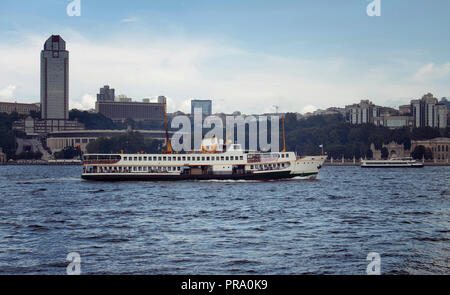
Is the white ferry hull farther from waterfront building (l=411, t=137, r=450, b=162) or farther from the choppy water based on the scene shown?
waterfront building (l=411, t=137, r=450, b=162)

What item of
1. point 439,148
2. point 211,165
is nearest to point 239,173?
point 211,165

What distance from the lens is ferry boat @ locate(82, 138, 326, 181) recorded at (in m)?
71.2

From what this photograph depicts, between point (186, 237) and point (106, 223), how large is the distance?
809 cm

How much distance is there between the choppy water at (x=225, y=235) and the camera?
63.1 feet

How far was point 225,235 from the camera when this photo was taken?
26.1 meters

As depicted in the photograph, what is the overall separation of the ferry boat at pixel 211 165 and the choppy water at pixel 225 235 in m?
23.6

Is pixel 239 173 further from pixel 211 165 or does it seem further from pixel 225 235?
pixel 225 235

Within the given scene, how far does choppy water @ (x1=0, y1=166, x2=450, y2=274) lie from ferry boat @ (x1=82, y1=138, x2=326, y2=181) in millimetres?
23597

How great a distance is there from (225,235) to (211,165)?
45645 millimetres

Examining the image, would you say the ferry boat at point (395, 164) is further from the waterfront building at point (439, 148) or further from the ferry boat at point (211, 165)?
the ferry boat at point (211, 165)
